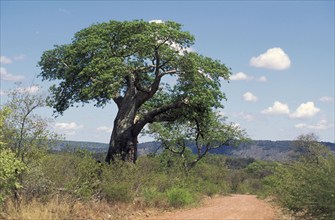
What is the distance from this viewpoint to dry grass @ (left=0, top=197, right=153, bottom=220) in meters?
11.8

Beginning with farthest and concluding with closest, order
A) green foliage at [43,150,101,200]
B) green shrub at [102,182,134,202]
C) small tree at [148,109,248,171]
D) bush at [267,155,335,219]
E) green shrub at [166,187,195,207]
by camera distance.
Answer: small tree at [148,109,248,171]
green shrub at [166,187,195,207]
green shrub at [102,182,134,202]
green foliage at [43,150,101,200]
bush at [267,155,335,219]

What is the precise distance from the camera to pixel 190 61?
2073 cm

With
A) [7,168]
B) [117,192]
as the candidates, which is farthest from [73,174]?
[7,168]

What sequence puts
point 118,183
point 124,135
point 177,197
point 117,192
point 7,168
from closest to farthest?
point 7,168 → point 117,192 → point 118,183 → point 177,197 → point 124,135

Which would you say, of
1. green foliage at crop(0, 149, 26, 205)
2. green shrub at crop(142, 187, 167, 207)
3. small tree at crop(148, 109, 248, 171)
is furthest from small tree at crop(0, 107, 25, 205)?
small tree at crop(148, 109, 248, 171)

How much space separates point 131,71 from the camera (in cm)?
2088

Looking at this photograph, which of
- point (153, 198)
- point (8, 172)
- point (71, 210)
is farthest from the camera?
point (153, 198)

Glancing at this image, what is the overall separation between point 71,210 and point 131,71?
29.0 ft

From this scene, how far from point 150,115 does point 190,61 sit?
3423 millimetres

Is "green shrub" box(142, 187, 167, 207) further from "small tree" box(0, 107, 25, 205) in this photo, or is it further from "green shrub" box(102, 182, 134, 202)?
"small tree" box(0, 107, 25, 205)

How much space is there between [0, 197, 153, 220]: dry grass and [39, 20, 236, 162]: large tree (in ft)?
15.3

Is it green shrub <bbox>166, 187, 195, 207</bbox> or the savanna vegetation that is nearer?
the savanna vegetation

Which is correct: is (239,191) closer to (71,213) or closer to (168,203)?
(168,203)

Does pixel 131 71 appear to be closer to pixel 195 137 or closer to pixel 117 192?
pixel 117 192
